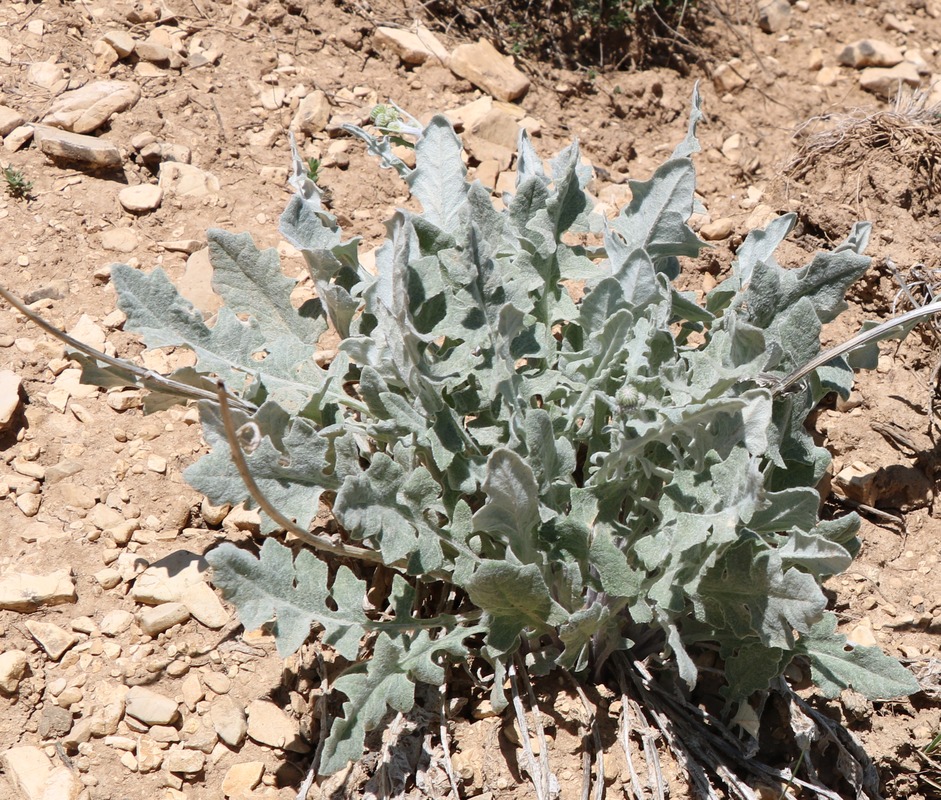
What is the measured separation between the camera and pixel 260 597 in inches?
82.7

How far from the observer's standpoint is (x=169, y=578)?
263 cm

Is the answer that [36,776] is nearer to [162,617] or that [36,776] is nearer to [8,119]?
[162,617]

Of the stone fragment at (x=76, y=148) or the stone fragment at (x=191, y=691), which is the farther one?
the stone fragment at (x=76, y=148)

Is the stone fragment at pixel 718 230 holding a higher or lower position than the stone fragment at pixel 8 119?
higher

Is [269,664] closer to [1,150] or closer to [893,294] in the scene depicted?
[1,150]

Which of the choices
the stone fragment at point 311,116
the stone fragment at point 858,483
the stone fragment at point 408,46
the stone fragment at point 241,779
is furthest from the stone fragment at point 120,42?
the stone fragment at point 858,483

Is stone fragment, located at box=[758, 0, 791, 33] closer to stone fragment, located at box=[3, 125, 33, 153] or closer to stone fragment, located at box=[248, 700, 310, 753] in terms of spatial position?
stone fragment, located at box=[3, 125, 33, 153]

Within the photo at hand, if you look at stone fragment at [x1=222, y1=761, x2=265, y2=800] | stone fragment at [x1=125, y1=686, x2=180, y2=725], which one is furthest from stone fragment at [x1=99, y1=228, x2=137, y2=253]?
stone fragment at [x1=222, y1=761, x2=265, y2=800]

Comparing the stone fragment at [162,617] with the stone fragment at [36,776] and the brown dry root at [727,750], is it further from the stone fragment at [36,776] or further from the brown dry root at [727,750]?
the brown dry root at [727,750]

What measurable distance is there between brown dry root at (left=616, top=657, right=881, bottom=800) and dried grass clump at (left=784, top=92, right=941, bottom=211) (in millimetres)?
2076

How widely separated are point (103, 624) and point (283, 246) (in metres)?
1.48

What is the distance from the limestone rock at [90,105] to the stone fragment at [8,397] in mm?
1104

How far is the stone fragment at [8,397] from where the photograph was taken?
9.12 feet

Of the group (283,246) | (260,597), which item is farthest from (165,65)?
(260,597)
